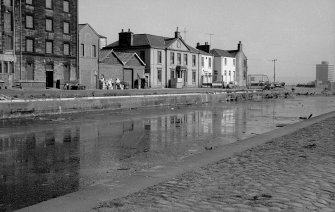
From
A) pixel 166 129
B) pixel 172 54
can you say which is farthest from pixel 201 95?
pixel 172 54

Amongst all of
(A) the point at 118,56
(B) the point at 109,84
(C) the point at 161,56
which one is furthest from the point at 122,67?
(C) the point at 161,56

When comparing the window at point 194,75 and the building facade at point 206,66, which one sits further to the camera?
the building facade at point 206,66

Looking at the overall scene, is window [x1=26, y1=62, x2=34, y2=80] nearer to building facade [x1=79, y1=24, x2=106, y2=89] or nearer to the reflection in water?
building facade [x1=79, y1=24, x2=106, y2=89]

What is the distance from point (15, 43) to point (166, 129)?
31096mm

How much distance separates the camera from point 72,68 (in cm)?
4828

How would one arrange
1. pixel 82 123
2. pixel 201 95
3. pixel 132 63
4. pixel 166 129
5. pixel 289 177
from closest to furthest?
pixel 289 177 < pixel 166 129 < pixel 82 123 < pixel 201 95 < pixel 132 63

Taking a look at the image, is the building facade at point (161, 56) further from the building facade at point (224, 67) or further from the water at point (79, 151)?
the water at point (79, 151)

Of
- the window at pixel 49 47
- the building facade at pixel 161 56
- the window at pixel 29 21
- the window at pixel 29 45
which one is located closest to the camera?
the window at pixel 29 45

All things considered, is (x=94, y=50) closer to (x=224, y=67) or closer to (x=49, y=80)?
(x=49, y=80)

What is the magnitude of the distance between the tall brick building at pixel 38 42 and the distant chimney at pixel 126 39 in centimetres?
1474

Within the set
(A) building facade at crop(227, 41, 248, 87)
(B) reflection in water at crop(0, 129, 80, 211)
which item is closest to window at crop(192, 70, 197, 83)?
(A) building facade at crop(227, 41, 248, 87)

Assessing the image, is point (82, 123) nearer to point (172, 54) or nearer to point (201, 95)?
point (201, 95)

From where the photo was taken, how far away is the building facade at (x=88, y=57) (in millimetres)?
49812

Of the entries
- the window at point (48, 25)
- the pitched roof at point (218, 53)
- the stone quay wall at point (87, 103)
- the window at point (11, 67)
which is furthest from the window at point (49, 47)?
the pitched roof at point (218, 53)
